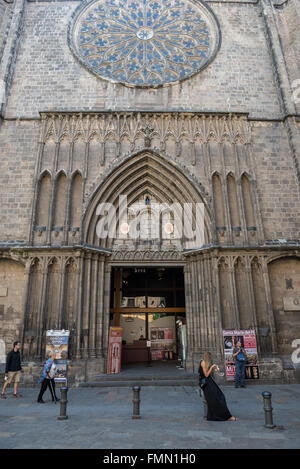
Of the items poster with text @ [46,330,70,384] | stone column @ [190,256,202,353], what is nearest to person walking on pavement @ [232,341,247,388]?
stone column @ [190,256,202,353]

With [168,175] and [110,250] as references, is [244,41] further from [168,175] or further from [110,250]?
[110,250]

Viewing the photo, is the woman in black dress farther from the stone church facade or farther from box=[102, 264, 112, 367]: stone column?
box=[102, 264, 112, 367]: stone column

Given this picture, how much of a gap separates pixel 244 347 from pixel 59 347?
630 centimetres

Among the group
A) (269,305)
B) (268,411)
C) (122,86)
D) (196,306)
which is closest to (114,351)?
(196,306)

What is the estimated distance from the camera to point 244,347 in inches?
398

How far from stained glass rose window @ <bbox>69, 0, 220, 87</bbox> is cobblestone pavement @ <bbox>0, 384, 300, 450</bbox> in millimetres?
13285

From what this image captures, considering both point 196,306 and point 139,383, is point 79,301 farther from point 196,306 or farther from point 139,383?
point 196,306

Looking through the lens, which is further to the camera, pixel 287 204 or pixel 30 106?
pixel 30 106

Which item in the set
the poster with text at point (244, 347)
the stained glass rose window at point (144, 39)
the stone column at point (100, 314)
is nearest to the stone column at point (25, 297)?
the stone column at point (100, 314)

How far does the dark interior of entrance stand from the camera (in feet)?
49.1

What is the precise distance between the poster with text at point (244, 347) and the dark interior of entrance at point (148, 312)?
15.9ft

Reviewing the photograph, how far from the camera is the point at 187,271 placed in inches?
472

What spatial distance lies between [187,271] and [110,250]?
323 centimetres

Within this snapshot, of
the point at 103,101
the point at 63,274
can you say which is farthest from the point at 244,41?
the point at 63,274
